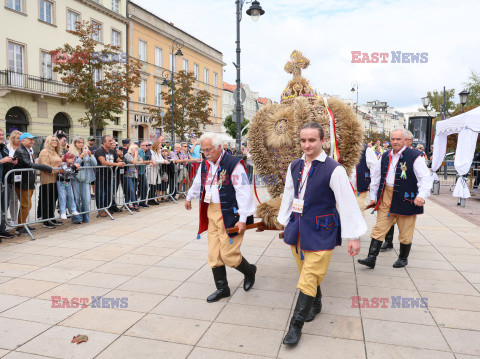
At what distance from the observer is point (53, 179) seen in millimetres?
7301

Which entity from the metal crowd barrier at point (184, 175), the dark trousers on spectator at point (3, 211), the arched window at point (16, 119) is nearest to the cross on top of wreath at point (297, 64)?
the dark trousers on spectator at point (3, 211)

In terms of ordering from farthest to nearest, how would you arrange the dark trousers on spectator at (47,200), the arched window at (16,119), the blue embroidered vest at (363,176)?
the arched window at (16,119)
the blue embroidered vest at (363,176)
the dark trousers on spectator at (47,200)

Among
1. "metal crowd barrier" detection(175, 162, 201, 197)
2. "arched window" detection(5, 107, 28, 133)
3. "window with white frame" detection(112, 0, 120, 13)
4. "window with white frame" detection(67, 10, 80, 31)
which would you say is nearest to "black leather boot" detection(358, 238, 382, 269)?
"metal crowd barrier" detection(175, 162, 201, 197)

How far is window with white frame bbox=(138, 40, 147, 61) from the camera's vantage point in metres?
33.1

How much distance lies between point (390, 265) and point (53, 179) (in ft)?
20.1

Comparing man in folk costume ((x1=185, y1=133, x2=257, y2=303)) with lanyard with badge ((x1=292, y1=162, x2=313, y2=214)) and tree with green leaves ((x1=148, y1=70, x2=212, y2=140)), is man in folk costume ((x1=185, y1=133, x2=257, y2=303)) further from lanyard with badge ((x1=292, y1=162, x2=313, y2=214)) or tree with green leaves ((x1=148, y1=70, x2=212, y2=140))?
tree with green leaves ((x1=148, y1=70, x2=212, y2=140))

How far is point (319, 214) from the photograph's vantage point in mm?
3193

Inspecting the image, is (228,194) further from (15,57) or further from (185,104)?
(185,104)

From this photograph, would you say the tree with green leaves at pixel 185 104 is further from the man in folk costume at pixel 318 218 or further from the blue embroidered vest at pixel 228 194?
the man in folk costume at pixel 318 218

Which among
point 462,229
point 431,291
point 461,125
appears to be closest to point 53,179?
point 431,291

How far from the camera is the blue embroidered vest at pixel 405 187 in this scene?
16.6 feet

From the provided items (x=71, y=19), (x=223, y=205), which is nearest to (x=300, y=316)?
(x=223, y=205)

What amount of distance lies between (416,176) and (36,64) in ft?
79.5

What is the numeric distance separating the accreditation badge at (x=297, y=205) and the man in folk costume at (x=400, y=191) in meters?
2.31
